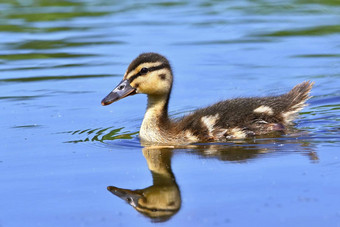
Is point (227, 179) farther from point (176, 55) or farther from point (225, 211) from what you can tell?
point (176, 55)

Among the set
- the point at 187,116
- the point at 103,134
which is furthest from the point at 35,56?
the point at 187,116

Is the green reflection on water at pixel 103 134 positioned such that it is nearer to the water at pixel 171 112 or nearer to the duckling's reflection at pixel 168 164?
the water at pixel 171 112

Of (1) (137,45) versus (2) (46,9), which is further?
(2) (46,9)

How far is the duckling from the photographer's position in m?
7.75

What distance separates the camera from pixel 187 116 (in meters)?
8.05

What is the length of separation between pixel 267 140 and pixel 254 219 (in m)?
2.52

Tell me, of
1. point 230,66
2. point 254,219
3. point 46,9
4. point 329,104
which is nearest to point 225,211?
point 254,219

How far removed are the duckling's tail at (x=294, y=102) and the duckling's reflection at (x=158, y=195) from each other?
6.48 feet

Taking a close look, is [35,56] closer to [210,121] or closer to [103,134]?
[103,134]

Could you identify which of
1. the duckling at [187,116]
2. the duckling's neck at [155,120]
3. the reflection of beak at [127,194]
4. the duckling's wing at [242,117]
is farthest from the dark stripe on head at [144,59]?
the reflection of beak at [127,194]

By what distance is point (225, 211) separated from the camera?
5.32 metres

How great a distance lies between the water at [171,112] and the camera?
553 centimetres

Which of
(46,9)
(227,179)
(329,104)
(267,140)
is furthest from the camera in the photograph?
(46,9)

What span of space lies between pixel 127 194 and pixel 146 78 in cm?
226
